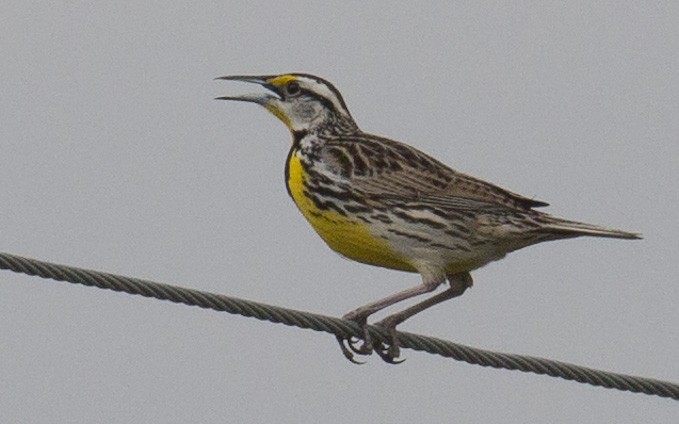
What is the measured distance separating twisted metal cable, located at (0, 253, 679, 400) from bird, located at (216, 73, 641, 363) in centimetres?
112

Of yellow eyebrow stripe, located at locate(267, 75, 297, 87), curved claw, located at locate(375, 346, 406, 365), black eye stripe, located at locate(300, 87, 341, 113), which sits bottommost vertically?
curved claw, located at locate(375, 346, 406, 365)

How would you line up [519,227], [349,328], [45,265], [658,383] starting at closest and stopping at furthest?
[45,265]
[658,383]
[349,328]
[519,227]

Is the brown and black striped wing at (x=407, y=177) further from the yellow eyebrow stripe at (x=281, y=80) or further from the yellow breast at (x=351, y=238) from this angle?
the yellow eyebrow stripe at (x=281, y=80)

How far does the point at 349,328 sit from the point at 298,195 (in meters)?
1.42

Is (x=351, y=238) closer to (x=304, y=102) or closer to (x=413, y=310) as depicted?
(x=413, y=310)

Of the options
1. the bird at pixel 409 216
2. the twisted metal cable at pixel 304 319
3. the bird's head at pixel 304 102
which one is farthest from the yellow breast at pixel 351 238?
the twisted metal cable at pixel 304 319

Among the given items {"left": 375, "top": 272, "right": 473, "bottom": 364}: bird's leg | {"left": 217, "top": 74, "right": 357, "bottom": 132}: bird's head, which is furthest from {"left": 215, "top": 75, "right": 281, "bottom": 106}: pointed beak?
{"left": 375, "top": 272, "right": 473, "bottom": 364}: bird's leg

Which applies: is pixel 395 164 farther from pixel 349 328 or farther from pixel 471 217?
pixel 349 328

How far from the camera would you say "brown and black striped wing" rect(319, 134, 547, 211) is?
1008 centimetres

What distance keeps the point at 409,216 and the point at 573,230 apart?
34.7 inches

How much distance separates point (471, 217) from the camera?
9.98m

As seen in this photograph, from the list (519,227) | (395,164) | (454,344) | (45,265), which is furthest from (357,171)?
(45,265)

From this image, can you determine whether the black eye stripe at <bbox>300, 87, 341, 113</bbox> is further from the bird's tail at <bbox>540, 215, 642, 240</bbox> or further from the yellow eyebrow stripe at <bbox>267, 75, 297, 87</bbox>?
the bird's tail at <bbox>540, 215, 642, 240</bbox>

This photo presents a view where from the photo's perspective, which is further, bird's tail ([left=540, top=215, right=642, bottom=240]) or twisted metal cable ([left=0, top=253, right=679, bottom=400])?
bird's tail ([left=540, top=215, right=642, bottom=240])
